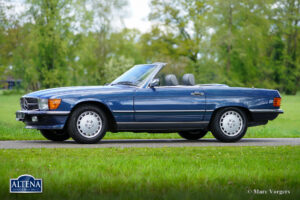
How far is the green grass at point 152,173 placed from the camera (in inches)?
215

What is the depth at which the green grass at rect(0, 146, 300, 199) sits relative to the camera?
17.9 feet

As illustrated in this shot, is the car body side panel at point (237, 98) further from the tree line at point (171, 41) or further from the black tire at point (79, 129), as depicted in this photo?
the tree line at point (171, 41)

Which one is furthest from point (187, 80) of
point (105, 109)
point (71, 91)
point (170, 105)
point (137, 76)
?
point (71, 91)

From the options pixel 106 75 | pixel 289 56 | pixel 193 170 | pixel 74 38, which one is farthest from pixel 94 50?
pixel 193 170

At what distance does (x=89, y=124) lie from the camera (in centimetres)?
1081

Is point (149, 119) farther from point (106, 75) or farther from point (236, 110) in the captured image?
point (106, 75)

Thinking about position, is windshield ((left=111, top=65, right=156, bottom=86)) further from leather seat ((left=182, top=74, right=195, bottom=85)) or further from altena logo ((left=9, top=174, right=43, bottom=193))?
altena logo ((left=9, top=174, right=43, bottom=193))

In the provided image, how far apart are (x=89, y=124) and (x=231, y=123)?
3.22 m

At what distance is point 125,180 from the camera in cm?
608

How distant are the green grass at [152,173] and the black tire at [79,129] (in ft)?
5.23

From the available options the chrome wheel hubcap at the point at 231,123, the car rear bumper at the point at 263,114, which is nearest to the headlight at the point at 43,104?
the chrome wheel hubcap at the point at 231,123

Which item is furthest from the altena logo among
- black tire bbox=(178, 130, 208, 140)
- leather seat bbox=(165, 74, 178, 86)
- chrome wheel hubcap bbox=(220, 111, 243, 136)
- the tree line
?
the tree line

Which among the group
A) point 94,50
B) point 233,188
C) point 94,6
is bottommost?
point 233,188

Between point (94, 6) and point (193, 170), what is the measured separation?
6081cm
